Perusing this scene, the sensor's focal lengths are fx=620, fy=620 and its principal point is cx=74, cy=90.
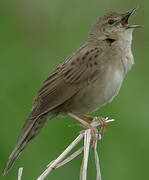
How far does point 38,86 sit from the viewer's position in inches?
212

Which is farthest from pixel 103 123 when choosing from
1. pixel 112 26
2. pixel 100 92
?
pixel 112 26

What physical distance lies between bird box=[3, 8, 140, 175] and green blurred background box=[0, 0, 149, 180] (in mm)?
123

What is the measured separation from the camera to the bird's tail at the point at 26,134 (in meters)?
4.74

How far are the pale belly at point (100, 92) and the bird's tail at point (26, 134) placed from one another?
0.27 m

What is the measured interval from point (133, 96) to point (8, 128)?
1.12 meters

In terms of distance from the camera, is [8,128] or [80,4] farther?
[80,4]

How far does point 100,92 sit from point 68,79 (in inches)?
11.8

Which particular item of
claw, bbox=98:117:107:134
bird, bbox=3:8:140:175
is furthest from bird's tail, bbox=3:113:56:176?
claw, bbox=98:117:107:134

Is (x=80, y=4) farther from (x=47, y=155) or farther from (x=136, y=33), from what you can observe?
(x=47, y=155)

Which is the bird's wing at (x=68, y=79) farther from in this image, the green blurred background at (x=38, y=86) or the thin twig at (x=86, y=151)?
the thin twig at (x=86, y=151)

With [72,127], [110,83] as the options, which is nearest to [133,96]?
[110,83]

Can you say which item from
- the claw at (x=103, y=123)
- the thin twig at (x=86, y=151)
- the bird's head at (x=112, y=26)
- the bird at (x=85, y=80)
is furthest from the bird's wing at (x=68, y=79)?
the thin twig at (x=86, y=151)

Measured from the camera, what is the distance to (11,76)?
5449 mm

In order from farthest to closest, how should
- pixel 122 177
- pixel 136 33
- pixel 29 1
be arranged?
pixel 136 33, pixel 29 1, pixel 122 177
